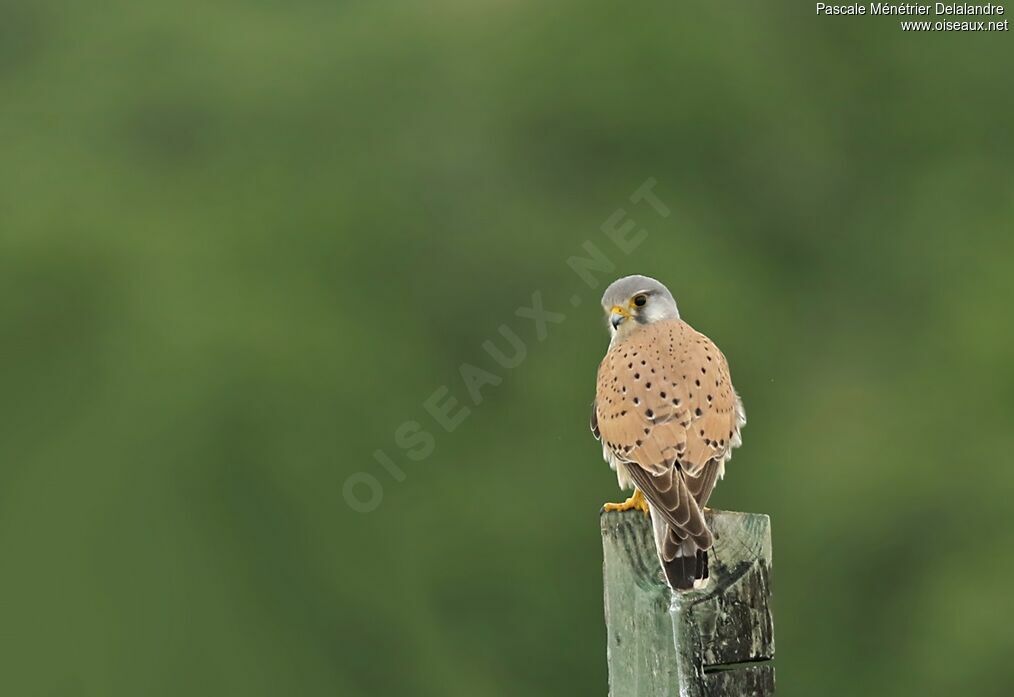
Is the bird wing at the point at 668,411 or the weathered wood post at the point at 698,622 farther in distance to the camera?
the bird wing at the point at 668,411

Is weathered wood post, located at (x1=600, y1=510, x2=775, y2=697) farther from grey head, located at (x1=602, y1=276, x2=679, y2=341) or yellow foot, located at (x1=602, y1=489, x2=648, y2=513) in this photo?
grey head, located at (x1=602, y1=276, x2=679, y2=341)

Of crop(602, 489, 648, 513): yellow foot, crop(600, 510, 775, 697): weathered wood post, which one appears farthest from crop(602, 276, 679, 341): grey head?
crop(600, 510, 775, 697): weathered wood post

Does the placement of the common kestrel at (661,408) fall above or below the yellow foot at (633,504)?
above

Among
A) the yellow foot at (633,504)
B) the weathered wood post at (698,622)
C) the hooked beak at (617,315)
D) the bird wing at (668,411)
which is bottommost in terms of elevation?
the weathered wood post at (698,622)

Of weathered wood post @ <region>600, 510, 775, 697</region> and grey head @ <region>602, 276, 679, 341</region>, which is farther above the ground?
grey head @ <region>602, 276, 679, 341</region>

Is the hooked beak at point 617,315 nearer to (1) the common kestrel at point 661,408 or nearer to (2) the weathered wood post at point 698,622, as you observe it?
(1) the common kestrel at point 661,408

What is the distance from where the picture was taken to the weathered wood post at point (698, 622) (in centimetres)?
274

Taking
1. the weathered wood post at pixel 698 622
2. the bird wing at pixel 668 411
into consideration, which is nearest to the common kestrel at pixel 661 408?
the bird wing at pixel 668 411

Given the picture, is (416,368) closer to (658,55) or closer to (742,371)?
(742,371)

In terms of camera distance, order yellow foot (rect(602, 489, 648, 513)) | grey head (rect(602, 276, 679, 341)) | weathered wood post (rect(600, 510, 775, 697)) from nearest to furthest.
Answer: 1. weathered wood post (rect(600, 510, 775, 697))
2. yellow foot (rect(602, 489, 648, 513))
3. grey head (rect(602, 276, 679, 341))

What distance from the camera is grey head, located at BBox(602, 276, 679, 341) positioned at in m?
4.41

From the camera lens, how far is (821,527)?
1147 cm

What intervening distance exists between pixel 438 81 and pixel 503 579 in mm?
4865

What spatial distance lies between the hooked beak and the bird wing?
0.31 feet
